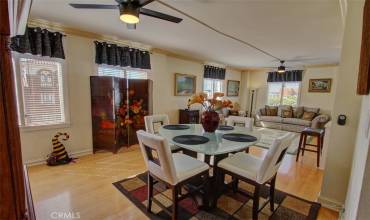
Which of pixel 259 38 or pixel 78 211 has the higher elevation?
pixel 259 38

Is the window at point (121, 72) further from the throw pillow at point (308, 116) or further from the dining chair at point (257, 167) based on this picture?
the throw pillow at point (308, 116)

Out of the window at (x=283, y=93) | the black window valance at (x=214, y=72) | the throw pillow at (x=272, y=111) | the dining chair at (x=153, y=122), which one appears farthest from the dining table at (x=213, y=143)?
the window at (x=283, y=93)

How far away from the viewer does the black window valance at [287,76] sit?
6.55 meters

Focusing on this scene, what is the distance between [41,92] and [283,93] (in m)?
7.57

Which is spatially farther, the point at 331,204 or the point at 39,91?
the point at 39,91

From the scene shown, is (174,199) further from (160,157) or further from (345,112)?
(345,112)

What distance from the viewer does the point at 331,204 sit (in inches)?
79.7

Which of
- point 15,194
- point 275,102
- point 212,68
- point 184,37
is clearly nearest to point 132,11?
point 15,194

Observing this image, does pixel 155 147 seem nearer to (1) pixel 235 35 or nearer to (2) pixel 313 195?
A: (2) pixel 313 195

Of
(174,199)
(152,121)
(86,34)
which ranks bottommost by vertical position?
(174,199)

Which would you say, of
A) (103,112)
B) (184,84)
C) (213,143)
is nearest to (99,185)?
(103,112)

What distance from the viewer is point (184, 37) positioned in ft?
11.2

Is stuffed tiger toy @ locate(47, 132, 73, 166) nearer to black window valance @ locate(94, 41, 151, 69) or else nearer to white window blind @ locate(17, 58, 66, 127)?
white window blind @ locate(17, 58, 66, 127)

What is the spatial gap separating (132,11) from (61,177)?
8.07 feet
